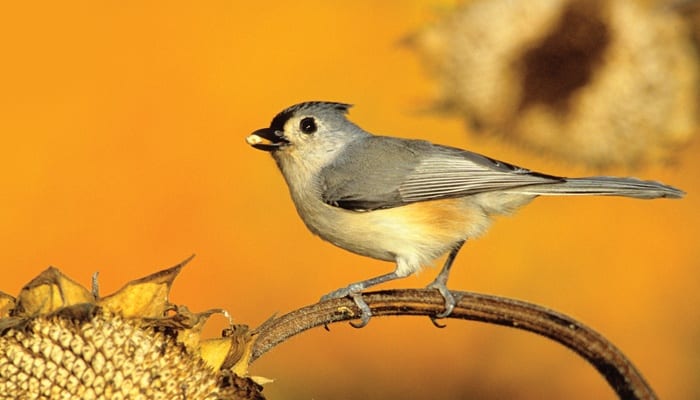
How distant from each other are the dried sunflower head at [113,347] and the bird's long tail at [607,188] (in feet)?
2.33


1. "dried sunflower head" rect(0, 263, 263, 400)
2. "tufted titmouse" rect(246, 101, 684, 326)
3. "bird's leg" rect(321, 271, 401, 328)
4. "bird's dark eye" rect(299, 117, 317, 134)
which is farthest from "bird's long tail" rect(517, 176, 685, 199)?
"dried sunflower head" rect(0, 263, 263, 400)

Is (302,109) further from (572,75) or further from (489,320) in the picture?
(572,75)

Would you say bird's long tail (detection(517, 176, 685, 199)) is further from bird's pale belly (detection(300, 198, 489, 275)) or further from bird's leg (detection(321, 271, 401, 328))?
bird's leg (detection(321, 271, 401, 328))

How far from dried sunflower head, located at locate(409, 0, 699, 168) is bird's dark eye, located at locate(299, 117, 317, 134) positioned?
0.86 meters

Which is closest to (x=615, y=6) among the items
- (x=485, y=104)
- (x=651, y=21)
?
(x=651, y=21)

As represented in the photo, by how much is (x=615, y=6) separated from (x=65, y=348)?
1.89 m

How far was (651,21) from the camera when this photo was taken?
2.53 metres

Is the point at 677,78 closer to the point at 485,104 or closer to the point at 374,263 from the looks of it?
the point at 485,104

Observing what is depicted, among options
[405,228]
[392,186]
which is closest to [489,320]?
[405,228]

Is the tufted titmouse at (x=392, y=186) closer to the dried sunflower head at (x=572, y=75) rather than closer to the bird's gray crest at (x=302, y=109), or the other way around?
the bird's gray crest at (x=302, y=109)

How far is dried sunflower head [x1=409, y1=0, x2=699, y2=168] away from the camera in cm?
255

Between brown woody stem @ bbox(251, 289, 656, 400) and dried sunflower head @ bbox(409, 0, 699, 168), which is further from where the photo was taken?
dried sunflower head @ bbox(409, 0, 699, 168)

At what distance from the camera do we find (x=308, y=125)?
190 centimetres

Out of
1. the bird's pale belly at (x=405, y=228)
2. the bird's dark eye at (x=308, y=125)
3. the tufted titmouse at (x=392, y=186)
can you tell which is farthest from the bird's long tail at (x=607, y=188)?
the bird's dark eye at (x=308, y=125)
